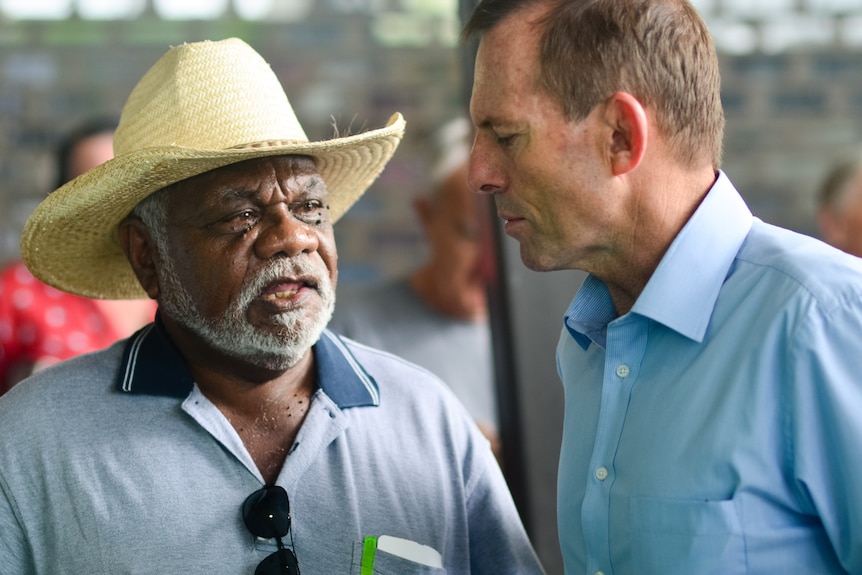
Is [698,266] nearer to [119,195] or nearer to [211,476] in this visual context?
[211,476]

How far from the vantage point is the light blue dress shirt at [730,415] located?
135 centimetres

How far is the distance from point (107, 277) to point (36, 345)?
747 millimetres

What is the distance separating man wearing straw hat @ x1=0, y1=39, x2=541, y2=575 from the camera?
1803 mm

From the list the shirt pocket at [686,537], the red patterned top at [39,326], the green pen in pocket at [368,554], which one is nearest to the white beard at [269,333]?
the green pen in pocket at [368,554]

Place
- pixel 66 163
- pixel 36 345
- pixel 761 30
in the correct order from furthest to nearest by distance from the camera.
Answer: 1. pixel 761 30
2. pixel 66 163
3. pixel 36 345

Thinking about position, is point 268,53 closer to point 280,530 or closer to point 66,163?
point 66,163

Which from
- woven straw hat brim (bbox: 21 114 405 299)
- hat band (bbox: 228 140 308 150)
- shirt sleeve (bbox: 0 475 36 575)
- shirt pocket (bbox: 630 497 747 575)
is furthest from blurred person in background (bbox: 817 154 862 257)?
shirt sleeve (bbox: 0 475 36 575)

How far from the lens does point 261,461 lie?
1913 millimetres

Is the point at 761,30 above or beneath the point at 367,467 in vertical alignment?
above

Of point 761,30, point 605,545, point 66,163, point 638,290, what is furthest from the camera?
point 761,30

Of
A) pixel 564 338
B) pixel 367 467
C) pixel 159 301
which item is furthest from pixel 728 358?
pixel 159 301

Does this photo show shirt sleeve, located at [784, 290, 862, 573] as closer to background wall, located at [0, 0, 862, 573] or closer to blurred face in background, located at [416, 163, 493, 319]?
blurred face in background, located at [416, 163, 493, 319]

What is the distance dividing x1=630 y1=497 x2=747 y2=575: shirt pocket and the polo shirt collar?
684 mm

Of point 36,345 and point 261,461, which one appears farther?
point 36,345
